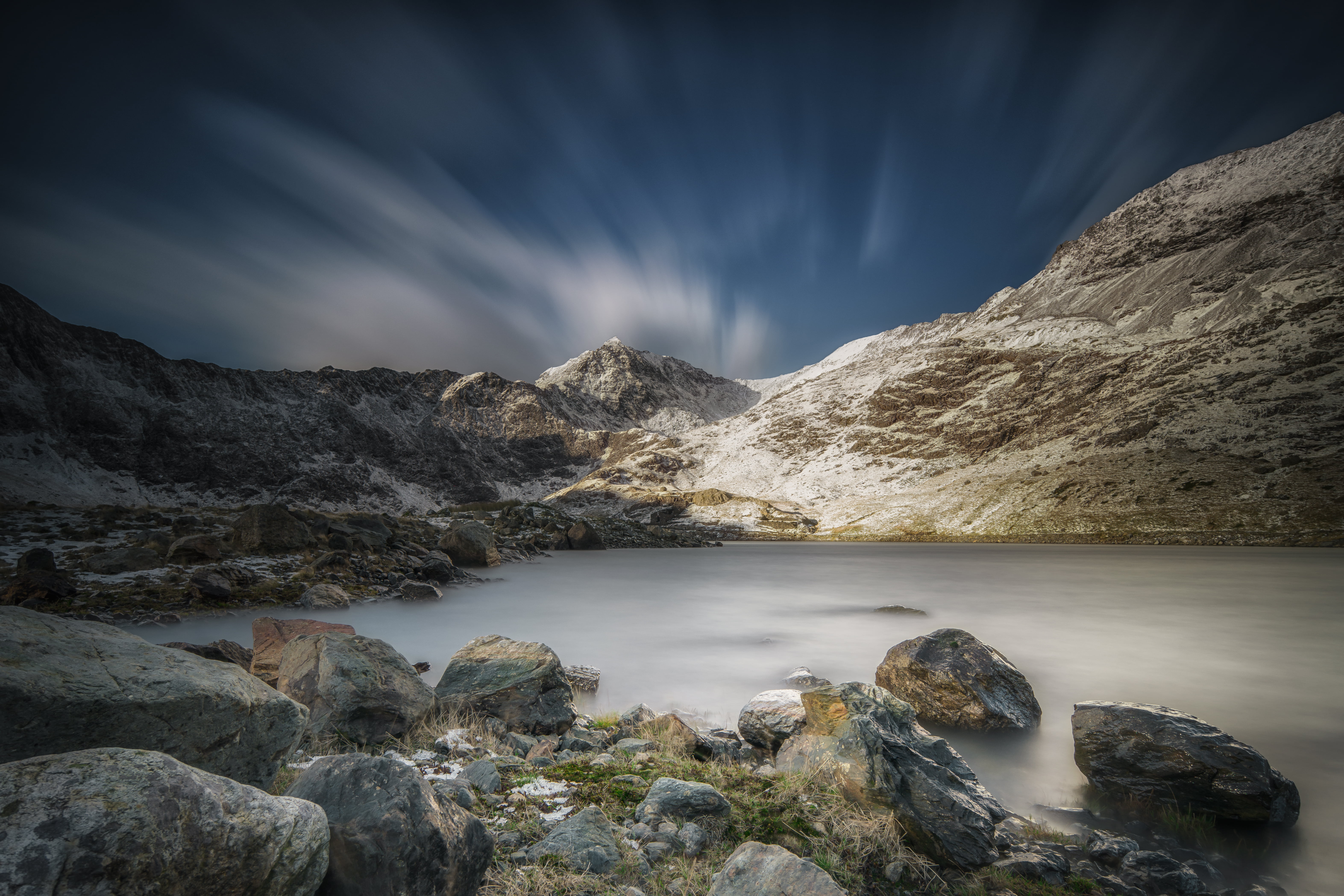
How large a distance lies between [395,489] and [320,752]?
15445 centimetres

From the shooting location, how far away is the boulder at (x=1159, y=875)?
470cm

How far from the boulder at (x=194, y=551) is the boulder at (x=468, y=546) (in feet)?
42.9

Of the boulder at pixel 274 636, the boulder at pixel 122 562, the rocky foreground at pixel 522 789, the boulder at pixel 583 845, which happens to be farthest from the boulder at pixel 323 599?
the boulder at pixel 583 845

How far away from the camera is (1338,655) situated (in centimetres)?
1275

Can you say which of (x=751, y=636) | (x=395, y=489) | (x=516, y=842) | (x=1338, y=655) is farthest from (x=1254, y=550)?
(x=395, y=489)

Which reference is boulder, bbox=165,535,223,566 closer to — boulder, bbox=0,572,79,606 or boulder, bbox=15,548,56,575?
boulder, bbox=15,548,56,575

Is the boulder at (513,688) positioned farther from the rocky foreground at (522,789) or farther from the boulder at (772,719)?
the boulder at (772,719)

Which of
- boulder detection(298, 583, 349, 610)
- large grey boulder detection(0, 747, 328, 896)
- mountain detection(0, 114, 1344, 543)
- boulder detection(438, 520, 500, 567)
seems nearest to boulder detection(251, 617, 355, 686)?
large grey boulder detection(0, 747, 328, 896)

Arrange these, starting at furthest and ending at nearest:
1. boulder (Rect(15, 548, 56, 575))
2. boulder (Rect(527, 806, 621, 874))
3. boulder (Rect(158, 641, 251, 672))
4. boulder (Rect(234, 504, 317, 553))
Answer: boulder (Rect(234, 504, 317, 553))
boulder (Rect(15, 548, 56, 575))
boulder (Rect(158, 641, 251, 672))
boulder (Rect(527, 806, 621, 874))

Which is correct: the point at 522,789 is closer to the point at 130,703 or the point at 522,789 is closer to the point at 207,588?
the point at 130,703

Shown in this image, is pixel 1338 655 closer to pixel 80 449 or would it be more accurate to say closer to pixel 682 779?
pixel 682 779

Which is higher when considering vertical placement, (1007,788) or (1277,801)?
(1277,801)

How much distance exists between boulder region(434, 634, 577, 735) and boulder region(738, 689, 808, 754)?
8.84 ft

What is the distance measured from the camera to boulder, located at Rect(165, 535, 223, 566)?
19.2m
